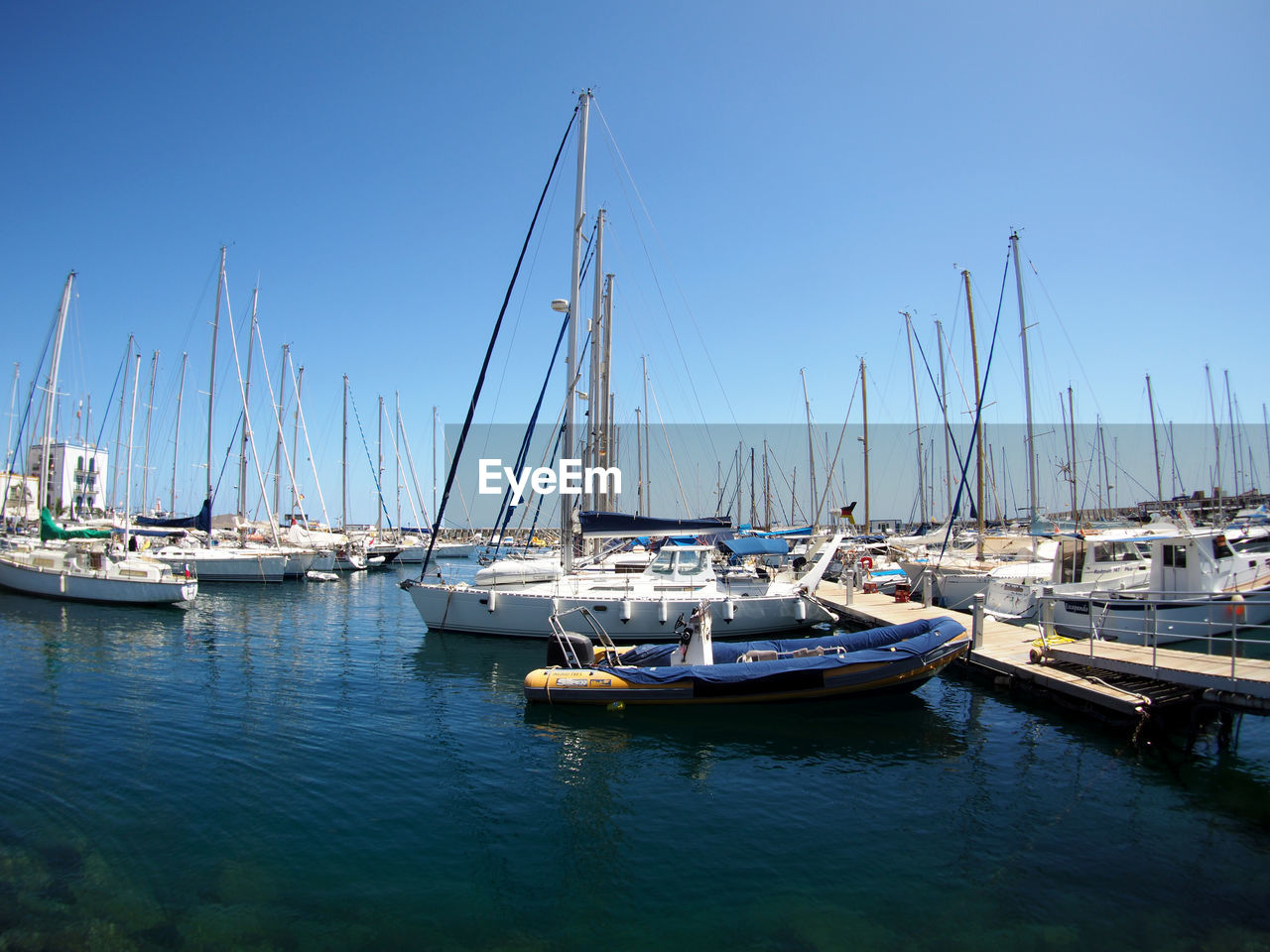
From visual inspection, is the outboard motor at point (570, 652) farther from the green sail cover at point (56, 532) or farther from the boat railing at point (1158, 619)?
the green sail cover at point (56, 532)

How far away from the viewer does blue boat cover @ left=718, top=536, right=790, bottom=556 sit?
25.9 metres

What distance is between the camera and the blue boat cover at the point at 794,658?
1384cm

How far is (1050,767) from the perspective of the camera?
11.1 m

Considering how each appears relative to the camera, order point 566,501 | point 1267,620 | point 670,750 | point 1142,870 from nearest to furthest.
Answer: point 1142,870
point 670,750
point 1267,620
point 566,501

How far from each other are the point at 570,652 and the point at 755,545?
1274cm

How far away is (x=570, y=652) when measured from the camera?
15523mm

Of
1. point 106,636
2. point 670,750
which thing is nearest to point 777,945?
point 670,750

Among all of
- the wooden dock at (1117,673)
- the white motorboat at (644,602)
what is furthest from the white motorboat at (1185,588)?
the white motorboat at (644,602)

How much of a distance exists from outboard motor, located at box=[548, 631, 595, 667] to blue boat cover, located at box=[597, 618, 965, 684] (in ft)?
2.58

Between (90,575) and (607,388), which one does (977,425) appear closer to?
(607,388)

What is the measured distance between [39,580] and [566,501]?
88.2ft

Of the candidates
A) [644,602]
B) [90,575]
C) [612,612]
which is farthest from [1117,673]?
[90,575]

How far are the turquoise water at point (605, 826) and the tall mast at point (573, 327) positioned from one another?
7501 millimetres

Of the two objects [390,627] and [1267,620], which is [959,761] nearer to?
[1267,620]
